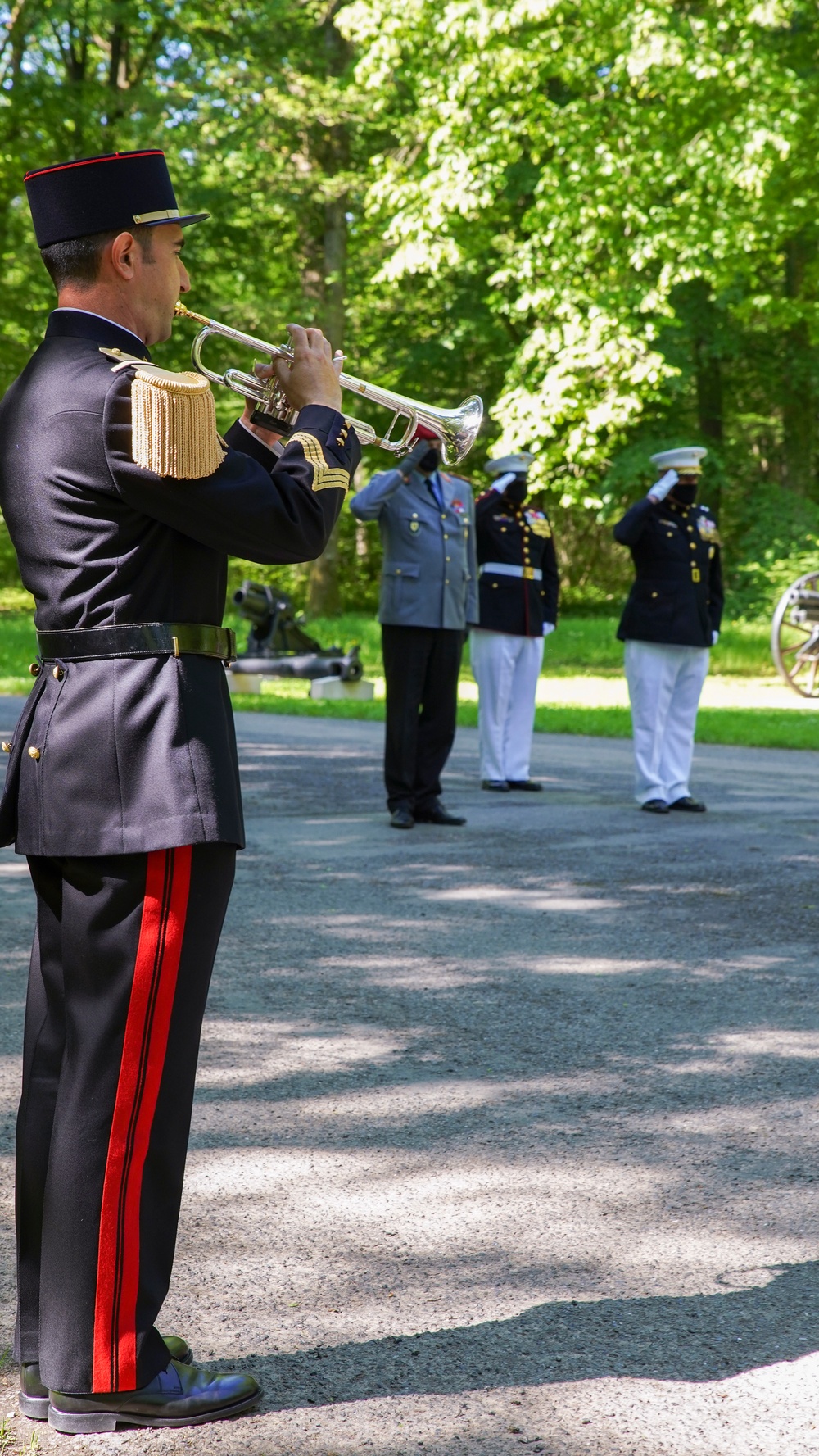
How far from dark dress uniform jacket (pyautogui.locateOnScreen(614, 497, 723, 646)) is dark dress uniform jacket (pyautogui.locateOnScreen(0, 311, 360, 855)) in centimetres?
738

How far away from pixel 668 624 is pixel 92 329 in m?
7.56

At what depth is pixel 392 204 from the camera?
945 inches

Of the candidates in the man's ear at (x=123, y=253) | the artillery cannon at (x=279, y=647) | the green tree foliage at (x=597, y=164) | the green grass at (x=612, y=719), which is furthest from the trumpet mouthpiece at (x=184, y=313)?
the green tree foliage at (x=597, y=164)

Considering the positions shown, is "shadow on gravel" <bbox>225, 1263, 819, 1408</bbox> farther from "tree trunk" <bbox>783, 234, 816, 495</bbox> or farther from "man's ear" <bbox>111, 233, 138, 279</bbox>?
"tree trunk" <bbox>783, 234, 816, 495</bbox>

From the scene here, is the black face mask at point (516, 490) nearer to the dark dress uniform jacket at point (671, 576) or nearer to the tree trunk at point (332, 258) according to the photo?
the dark dress uniform jacket at point (671, 576)

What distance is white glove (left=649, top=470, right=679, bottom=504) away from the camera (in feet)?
32.8

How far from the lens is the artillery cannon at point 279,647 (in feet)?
59.3

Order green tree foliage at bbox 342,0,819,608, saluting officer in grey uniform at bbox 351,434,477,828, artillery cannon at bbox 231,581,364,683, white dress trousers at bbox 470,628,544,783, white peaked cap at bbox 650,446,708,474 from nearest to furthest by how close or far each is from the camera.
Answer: saluting officer in grey uniform at bbox 351,434,477,828 < white peaked cap at bbox 650,446,708,474 < white dress trousers at bbox 470,628,544,783 < artillery cannon at bbox 231,581,364,683 < green tree foliage at bbox 342,0,819,608

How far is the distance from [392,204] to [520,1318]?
22.7 meters

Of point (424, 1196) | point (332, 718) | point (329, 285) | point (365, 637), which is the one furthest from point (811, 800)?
point (329, 285)

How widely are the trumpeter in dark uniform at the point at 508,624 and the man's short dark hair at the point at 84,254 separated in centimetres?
789

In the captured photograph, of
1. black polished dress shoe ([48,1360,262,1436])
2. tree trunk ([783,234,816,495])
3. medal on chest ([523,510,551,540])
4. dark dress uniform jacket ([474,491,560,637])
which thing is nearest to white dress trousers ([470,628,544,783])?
dark dress uniform jacket ([474,491,560,637])

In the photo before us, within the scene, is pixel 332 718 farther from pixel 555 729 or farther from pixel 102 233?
pixel 102 233

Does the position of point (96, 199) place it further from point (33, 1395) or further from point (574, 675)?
point (574, 675)
